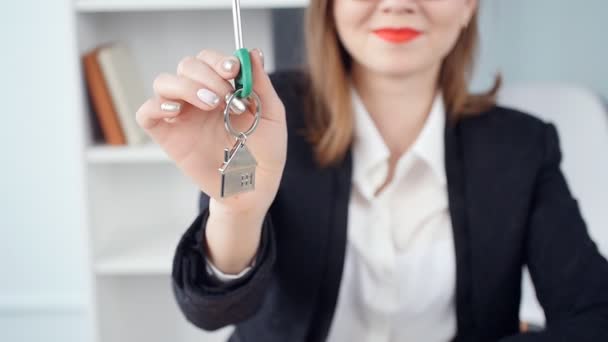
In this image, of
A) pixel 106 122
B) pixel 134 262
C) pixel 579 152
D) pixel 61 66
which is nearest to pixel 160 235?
pixel 134 262

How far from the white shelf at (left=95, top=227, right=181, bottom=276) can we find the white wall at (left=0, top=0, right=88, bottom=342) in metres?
0.10

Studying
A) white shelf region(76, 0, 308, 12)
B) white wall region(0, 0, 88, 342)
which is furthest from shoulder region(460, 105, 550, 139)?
white wall region(0, 0, 88, 342)

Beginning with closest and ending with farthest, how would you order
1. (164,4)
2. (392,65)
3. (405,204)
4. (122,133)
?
(392,65) → (405,204) → (164,4) → (122,133)

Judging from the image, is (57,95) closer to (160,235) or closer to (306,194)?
(160,235)

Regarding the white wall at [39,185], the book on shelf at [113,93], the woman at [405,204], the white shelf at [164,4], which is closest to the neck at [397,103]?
the woman at [405,204]

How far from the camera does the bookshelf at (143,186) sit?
1619mm

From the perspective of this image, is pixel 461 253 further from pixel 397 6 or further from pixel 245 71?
pixel 245 71

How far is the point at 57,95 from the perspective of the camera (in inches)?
72.6

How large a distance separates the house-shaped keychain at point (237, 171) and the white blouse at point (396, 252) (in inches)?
19.7

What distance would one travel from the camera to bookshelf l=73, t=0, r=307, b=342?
5.31 feet

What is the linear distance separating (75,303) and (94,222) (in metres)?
0.45

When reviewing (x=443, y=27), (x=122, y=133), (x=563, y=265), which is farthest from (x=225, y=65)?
(x=122, y=133)

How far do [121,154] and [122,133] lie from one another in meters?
0.06

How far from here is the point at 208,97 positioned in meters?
0.62
